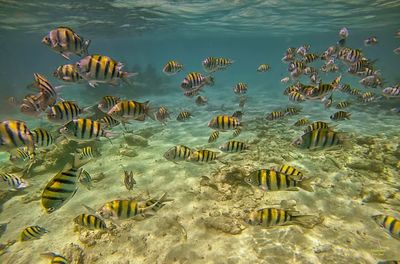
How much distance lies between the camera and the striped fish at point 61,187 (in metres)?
3.25

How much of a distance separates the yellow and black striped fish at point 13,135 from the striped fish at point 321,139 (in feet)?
14.4

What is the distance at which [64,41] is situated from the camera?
4.72 metres

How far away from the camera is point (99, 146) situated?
37.2 feet

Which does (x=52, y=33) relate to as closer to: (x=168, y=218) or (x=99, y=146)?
(x=168, y=218)

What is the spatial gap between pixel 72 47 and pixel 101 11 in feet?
90.4

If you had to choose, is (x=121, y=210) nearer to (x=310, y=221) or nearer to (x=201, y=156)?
(x=201, y=156)

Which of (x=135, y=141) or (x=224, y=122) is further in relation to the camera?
(x=135, y=141)

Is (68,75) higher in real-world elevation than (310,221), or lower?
higher

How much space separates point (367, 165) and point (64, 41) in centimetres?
821

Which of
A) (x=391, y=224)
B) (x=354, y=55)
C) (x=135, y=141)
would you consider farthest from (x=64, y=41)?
(x=354, y=55)

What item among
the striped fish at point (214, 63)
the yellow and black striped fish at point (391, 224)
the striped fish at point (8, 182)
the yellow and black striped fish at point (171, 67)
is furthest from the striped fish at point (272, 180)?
the striped fish at point (8, 182)

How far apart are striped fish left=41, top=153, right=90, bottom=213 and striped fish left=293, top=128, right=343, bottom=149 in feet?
11.3

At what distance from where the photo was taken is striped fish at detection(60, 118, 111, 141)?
461 centimetres

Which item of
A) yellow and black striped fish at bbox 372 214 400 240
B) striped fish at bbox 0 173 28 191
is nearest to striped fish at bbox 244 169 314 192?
yellow and black striped fish at bbox 372 214 400 240
